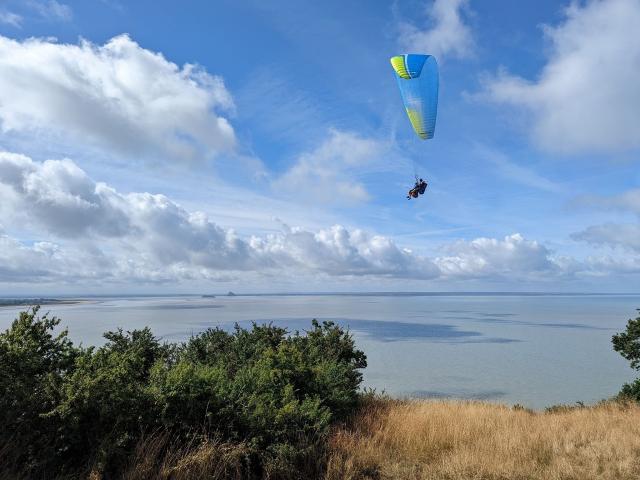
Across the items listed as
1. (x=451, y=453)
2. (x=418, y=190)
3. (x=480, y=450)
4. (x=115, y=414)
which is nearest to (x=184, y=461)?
(x=115, y=414)

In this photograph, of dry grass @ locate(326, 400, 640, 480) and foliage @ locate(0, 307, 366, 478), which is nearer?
foliage @ locate(0, 307, 366, 478)

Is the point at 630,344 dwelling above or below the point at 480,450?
above

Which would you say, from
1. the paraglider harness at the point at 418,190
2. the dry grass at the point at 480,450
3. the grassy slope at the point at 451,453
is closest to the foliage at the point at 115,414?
the grassy slope at the point at 451,453

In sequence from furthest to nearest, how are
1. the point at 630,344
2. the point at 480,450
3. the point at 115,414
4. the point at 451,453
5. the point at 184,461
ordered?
the point at 630,344 → the point at 480,450 → the point at 451,453 → the point at 115,414 → the point at 184,461

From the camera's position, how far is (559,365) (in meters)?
45.6

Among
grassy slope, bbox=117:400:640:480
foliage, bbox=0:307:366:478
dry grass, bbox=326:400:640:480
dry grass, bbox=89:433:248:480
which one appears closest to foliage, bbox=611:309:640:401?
dry grass, bbox=326:400:640:480

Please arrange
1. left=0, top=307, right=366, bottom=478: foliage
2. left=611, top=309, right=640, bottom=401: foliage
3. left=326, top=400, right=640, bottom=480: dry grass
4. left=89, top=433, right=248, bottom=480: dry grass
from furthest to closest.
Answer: left=611, top=309, right=640, bottom=401: foliage, left=326, top=400, right=640, bottom=480: dry grass, left=0, top=307, right=366, bottom=478: foliage, left=89, top=433, right=248, bottom=480: dry grass

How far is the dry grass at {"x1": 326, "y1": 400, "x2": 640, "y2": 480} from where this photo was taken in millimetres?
6617

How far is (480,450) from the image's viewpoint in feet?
24.8

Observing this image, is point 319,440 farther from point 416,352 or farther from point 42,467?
point 416,352

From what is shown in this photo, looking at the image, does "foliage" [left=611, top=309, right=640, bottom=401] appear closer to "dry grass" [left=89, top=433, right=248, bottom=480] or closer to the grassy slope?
the grassy slope

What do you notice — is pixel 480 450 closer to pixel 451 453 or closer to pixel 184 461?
pixel 451 453

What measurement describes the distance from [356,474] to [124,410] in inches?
144

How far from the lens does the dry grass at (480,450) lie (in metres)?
6.62
